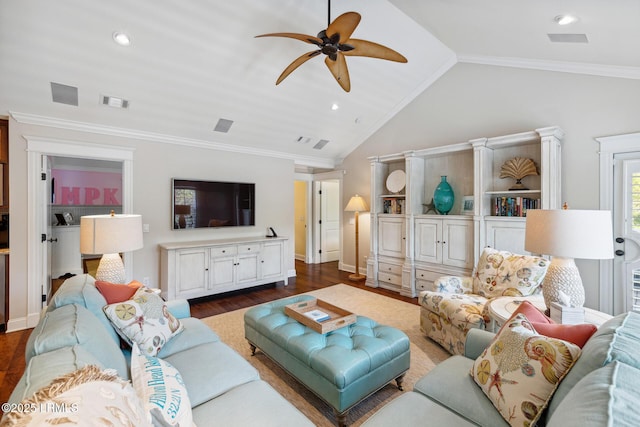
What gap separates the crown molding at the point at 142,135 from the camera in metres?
3.26

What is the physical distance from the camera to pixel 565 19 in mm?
2434

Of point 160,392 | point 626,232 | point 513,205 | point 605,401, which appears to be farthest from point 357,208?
point 605,401

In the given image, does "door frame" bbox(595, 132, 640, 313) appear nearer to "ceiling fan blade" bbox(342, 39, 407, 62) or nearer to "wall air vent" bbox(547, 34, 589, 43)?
"wall air vent" bbox(547, 34, 589, 43)

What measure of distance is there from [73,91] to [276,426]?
12.4 feet

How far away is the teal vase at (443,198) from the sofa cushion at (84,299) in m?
4.06

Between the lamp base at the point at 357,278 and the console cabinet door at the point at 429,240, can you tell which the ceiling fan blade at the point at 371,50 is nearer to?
the console cabinet door at the point at 429,240

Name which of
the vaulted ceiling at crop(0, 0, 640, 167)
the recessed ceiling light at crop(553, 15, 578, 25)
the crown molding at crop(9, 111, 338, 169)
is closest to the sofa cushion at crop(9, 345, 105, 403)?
the vaulted ceiling at crop(0, 0, 640, 167)

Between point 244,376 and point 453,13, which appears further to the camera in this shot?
point 453,13

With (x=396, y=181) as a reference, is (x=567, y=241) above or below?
below

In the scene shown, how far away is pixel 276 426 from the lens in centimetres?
120

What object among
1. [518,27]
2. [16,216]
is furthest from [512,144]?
[16,216]

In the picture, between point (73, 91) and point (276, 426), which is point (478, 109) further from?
point (73, 91)

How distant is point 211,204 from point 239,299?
60.6 inches

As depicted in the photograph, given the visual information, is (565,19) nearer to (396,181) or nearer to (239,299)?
(396,181)
